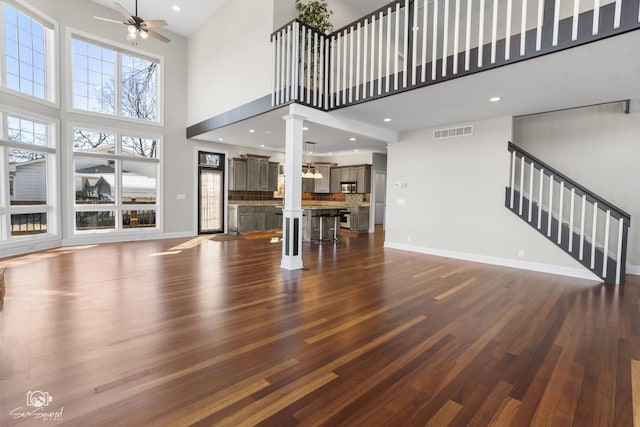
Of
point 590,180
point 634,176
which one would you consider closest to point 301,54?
point 590,180

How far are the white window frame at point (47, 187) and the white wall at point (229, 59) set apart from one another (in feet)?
9.97

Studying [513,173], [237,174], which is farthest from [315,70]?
[237,174]

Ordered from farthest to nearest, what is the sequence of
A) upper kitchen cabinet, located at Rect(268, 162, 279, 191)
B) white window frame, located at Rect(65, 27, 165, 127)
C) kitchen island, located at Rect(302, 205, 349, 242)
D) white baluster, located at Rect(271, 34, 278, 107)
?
upper kitchen cabinet, located at Rect(268, 162, 279, 191), kitchen island, located at Rect(302, 205, 349, 242), white window frame, located at Rect(65, 27, 165, 127), white baluster, located at Rect(271, 34, 278, 107)

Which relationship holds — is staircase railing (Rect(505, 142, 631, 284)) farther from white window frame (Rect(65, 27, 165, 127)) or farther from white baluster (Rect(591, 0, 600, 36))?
white window frame (Rect(65, 27, 165, 127))

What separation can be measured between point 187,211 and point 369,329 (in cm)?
729

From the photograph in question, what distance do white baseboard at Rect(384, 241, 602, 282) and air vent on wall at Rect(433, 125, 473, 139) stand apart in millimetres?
2436

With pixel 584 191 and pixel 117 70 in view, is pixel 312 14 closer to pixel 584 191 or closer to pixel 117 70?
pixel 117 70

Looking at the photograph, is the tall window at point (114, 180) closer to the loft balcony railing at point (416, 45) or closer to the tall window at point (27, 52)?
the tall window at point (27, 52)

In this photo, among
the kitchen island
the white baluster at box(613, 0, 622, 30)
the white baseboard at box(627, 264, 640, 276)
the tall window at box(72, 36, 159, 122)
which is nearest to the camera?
the white baluster at box(613, 0, 622, 30)

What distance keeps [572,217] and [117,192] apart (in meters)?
9.55

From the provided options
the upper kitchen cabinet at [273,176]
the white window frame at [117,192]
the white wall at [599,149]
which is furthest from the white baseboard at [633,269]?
the white window frame at [117,192]

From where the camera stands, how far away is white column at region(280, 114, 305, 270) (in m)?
4.93

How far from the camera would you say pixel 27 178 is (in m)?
5.86

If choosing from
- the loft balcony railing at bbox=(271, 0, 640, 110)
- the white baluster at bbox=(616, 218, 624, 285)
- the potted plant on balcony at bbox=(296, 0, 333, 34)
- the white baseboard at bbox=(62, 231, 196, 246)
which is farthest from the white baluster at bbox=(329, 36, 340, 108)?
the white baseboard at bbox=(62, 231, 196, 246)
